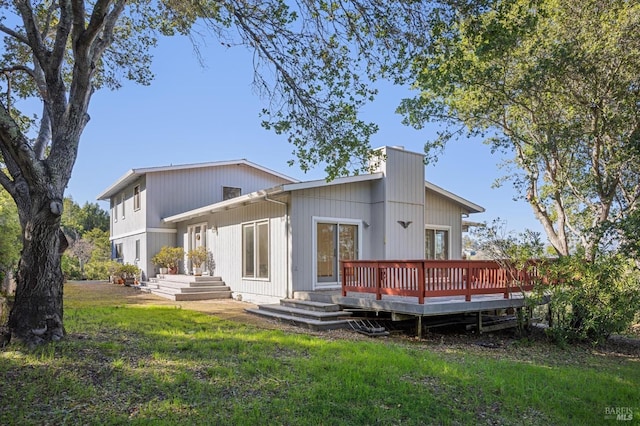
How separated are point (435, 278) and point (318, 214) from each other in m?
4.00

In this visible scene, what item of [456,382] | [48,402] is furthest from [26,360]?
[456,382]

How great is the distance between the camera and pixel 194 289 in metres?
14.1

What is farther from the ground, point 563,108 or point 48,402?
point 563,108

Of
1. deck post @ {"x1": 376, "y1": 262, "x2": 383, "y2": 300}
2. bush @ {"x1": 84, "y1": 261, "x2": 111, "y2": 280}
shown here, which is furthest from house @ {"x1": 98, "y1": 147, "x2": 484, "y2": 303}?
bush @ {"x1": 84, "y1": 261, "x2": 111, "y2": 280}

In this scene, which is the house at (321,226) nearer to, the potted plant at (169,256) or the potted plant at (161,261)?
the potted plant at (169,256)

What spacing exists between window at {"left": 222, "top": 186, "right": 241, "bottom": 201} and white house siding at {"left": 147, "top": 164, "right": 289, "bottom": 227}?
14 cm

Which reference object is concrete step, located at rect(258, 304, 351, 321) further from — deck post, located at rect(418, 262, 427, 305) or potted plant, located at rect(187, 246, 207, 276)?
potted plant, located at rect(187, 246, 207, 276)

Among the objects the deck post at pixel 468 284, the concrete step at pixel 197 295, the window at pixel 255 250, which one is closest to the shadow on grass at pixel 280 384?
the deck post at pixel 468 284

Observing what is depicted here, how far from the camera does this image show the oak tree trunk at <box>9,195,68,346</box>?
222 inches

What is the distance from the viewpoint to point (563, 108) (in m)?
9.78

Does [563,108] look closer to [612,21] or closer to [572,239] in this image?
[612,21]

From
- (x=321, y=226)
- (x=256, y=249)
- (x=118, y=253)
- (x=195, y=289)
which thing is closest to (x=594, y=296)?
(x=321, y=226)

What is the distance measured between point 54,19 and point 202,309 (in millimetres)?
7474

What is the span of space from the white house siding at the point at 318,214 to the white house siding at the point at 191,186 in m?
8.46
